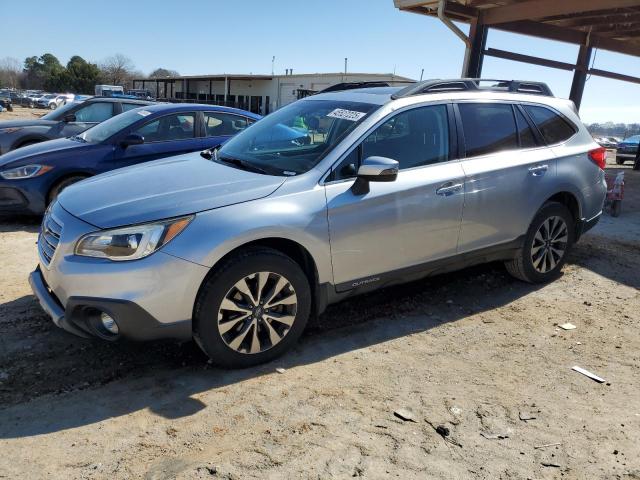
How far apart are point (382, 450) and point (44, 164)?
222 inches

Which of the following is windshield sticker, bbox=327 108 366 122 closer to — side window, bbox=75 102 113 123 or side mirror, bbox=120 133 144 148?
side mirror, bbox=120 133 144 148

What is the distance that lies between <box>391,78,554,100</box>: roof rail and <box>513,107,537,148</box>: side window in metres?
0.27

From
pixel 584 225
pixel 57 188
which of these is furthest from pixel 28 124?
pixel 584 225

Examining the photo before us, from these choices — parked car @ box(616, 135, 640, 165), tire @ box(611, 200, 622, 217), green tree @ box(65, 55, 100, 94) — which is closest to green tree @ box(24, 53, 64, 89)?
green tree @ box(65, 55, 100, 94)

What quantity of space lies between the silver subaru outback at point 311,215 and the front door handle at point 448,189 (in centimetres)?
2

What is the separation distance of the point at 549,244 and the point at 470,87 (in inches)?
66.0

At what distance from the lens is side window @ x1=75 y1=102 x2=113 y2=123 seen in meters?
8.91

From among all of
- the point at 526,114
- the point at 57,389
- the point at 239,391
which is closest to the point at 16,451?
the point at 57,389

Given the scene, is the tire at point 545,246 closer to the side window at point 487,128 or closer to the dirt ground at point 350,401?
the dirt ground at point 350,401

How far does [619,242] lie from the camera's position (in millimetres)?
6781

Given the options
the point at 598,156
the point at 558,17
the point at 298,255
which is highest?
the point at 558,17

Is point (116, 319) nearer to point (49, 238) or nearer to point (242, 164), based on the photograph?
point (49, 238)

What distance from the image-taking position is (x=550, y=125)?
4863 millimetres

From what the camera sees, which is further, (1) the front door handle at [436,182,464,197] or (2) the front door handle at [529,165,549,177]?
(2) the front door handle at [529,165,549,177]
